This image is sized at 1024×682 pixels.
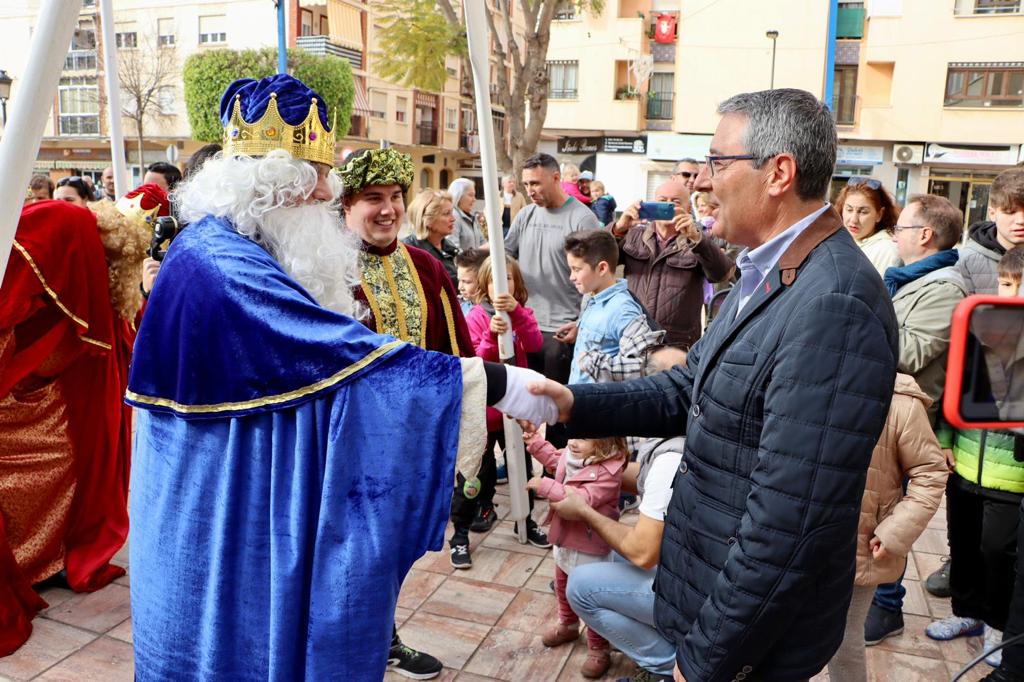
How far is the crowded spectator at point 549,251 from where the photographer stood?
5.51 metres

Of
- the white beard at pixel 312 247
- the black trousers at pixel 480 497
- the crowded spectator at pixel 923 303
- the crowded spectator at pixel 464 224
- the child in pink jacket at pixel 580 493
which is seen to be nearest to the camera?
the white beard at pixel 312 247

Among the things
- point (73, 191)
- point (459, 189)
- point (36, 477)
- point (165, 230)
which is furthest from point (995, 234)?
point (73, 191)

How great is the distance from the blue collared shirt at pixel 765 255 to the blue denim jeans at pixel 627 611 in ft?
4.24

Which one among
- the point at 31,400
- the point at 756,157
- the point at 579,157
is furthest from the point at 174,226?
Result: the point at 579,157

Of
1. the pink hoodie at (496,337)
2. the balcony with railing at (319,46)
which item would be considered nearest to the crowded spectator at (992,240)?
the pink hoodie at (496,337)

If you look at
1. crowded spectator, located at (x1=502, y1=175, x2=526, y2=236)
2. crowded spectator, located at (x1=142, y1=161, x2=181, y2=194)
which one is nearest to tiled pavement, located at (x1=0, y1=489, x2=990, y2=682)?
crowded spectator, located at (x1=142, y1=161, x2=181, y2=194)

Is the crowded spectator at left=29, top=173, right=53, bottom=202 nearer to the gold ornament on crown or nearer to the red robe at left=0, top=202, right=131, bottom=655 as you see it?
the red robe at left=0, top=202, right=131, bottom=655

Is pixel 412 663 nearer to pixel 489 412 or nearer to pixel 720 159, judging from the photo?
pixel 489 412

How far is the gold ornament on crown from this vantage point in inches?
93.0

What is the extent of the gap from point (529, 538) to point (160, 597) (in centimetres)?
271

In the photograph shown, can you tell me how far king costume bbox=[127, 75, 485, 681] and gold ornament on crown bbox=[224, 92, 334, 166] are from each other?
0.34m

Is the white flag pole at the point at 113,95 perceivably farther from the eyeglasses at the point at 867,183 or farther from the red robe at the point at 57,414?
the eyeglasses at the point at 867,183

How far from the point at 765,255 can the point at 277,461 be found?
48.3 inches

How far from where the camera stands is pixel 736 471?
1798mm
